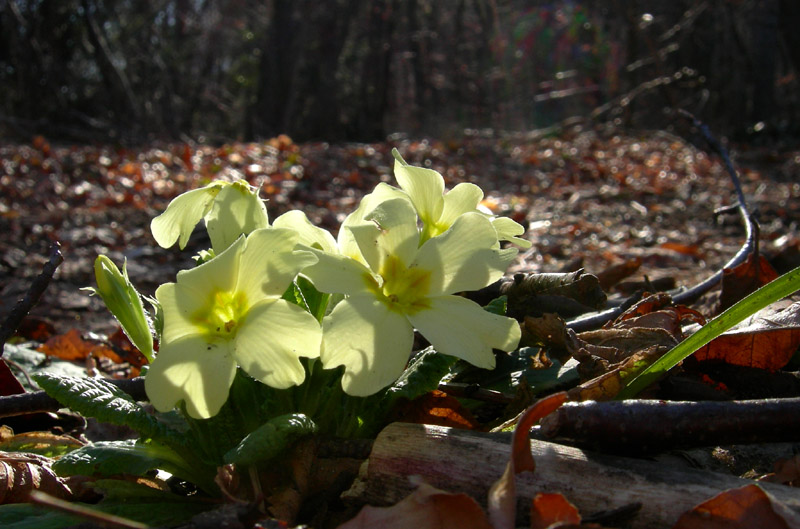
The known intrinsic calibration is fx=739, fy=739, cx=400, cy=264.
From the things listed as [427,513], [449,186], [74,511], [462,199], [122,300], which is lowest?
[449,186]

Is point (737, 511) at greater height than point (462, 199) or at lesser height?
lesser

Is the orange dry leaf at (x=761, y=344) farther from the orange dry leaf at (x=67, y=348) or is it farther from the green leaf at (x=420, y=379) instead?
the orange dry leaf at (x=67, y=348)

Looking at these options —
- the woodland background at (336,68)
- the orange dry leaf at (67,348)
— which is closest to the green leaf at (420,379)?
the orange dry leaf at (67,348)

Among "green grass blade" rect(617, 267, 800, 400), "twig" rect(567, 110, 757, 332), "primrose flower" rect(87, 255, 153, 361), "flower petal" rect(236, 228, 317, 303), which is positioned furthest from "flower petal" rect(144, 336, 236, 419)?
"twig" rect(567, 110, 757, 332)

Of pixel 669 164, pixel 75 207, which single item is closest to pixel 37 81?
pixel 75 207

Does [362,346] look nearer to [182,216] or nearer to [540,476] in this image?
[540,476]

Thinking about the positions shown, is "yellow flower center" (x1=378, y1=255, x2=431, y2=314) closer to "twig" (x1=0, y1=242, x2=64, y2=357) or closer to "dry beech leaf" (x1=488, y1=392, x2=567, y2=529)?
"dry beech leaf" (x1=488, y1=392, x2=567, y2=529)

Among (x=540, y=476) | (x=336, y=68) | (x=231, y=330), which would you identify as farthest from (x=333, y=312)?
(x=336, y=68)
